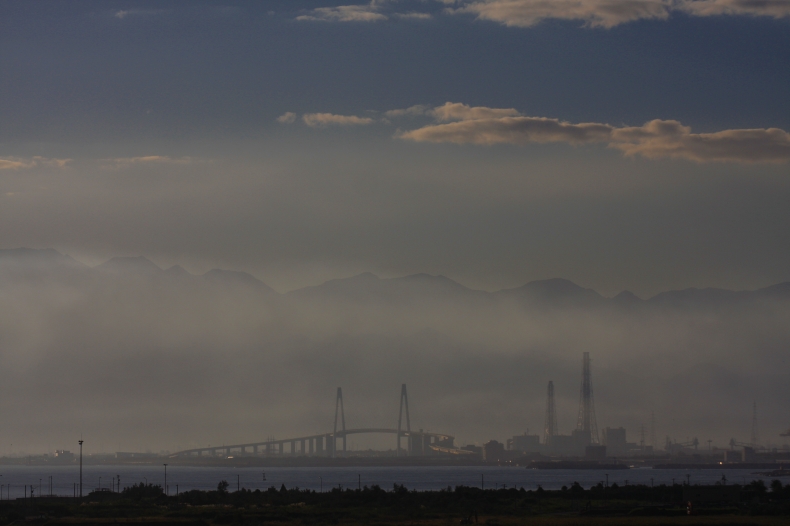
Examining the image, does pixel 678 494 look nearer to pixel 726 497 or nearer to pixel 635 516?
pixel 726 497

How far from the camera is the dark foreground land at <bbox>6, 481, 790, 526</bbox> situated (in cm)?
5125

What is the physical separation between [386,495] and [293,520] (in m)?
17.2

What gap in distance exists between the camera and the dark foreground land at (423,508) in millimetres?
51250

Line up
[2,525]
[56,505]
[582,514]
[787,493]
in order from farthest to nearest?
[787,493] → [56,505] → [582,514] → [2,525]

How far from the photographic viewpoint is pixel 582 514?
55094mm

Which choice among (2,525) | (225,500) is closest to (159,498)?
(225,500)

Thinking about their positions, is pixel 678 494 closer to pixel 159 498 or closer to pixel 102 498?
pixel 159 498

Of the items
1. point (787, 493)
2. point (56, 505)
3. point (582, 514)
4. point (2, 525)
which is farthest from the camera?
point (787, 493)

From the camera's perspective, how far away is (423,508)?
6066 cm

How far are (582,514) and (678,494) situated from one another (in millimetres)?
14461

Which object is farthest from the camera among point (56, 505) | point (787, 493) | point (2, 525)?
point (787, 493)

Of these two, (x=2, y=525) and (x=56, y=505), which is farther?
(x=56, y=505)

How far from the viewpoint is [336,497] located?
70688mm

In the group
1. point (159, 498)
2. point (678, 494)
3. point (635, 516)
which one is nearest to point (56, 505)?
point (159, 498)
